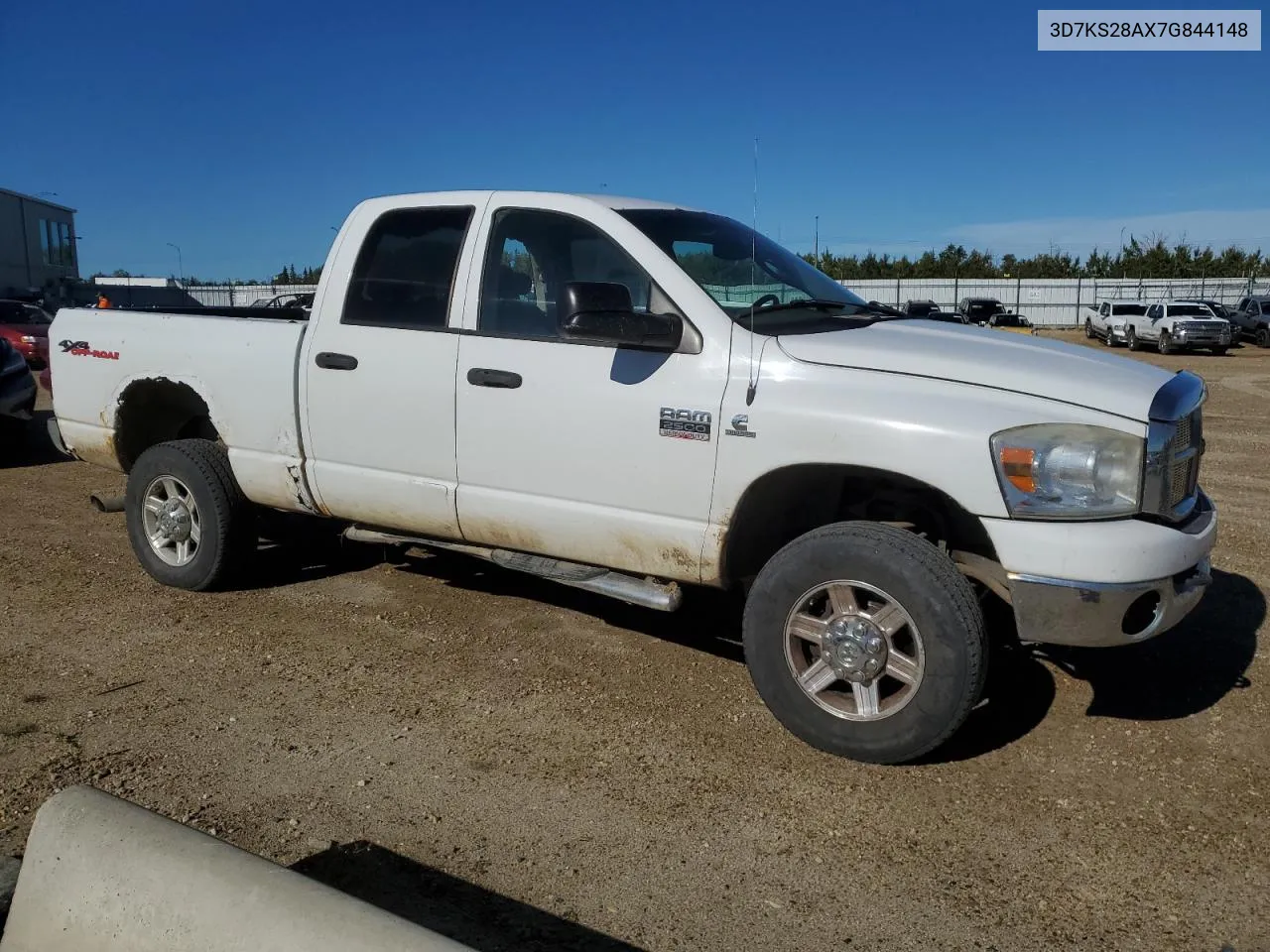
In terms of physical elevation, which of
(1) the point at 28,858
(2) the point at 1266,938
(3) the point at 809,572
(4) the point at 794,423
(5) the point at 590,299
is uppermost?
(5) the point at 590,299

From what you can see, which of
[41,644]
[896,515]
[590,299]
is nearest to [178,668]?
[41,644]

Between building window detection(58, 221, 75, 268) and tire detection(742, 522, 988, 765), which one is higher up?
building window detection(58, 221, 75, 268)

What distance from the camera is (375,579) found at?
6289 mm

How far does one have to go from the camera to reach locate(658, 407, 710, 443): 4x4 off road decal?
4156 millimetres

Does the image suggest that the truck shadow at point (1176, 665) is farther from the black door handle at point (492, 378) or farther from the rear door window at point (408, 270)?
the rear door window at point (408, 270)

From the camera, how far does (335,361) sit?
16.8 ft

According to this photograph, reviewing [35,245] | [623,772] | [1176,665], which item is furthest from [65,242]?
[1176,665]

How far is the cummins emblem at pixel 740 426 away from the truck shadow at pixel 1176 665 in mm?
1527

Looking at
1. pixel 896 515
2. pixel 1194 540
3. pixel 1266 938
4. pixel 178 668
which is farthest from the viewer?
pixel 178 668

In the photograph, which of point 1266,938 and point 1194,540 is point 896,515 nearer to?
point 1194,540

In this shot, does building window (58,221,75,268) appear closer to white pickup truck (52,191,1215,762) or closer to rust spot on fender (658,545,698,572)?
white pickup truck (52,191,1215,762)

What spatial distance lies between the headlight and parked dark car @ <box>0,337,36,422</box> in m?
10.2

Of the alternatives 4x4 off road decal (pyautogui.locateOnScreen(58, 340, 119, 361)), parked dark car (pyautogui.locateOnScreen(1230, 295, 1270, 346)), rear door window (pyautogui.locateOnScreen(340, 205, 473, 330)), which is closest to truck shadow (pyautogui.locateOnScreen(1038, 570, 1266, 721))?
rear door window (pyautogui.locateOnScreen(340, 205, 473, 330))

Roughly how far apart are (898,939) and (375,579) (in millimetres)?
4062
